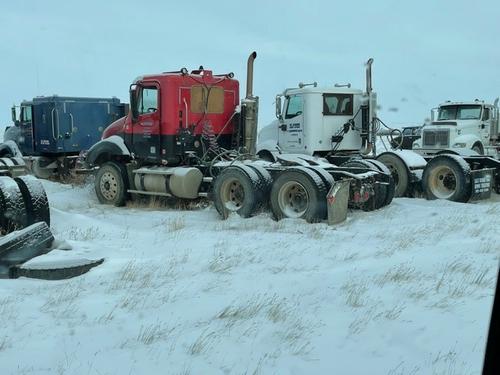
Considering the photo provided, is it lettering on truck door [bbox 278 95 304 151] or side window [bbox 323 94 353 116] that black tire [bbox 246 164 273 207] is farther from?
side window [bbox 323 94 353 116]

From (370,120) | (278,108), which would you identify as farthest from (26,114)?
(370,120)

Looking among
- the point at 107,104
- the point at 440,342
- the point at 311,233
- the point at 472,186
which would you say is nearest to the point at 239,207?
the point at 311,233

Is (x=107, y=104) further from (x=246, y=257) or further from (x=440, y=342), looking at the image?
(x=440, y=342)

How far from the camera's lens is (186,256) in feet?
22.0

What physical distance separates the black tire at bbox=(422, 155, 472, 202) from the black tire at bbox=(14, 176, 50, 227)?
293 inches

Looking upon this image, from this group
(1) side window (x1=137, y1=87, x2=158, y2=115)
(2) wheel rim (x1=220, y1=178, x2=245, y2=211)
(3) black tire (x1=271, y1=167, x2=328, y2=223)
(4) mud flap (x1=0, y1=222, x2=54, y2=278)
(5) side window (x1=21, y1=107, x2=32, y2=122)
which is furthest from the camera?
(5) side window (x1=21, y1=107, x2=32, y2=122)

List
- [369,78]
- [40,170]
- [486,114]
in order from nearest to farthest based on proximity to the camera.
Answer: [369,78]
[40,170]
[486,114]

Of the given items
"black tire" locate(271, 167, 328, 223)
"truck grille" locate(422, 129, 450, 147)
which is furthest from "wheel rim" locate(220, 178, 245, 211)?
"truck grille" locate(422, 129, 450, 147)

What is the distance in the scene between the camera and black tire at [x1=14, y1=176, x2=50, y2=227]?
8156 mm

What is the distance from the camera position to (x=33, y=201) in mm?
8172

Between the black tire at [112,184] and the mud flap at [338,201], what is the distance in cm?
491

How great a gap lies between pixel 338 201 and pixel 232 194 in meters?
2.04

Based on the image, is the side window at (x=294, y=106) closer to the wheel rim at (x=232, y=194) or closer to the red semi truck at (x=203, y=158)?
the red semi truck at (x=203, y=158)

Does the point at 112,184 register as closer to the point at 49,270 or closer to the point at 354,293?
the point at 49,270
